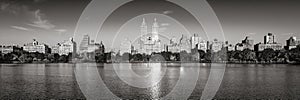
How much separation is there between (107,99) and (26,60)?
5641 inches

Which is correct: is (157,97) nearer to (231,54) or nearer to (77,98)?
(77,98)

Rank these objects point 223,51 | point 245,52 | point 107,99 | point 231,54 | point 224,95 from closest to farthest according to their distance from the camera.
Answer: point 107,99, point 224,95, point 245,52, point 231,54, point 223,51

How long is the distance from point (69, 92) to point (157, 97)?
29.4 ft

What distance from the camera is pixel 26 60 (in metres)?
154

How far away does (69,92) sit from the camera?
28.5 m

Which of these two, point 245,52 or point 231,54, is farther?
point 231,54

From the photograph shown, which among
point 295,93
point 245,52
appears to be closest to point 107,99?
point 295,93

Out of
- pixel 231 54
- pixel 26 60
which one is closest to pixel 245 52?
pixel 231 54

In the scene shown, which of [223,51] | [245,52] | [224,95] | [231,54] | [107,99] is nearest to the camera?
[107,99]

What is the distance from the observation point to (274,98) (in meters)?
25.3

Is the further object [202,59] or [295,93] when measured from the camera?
[202,59]

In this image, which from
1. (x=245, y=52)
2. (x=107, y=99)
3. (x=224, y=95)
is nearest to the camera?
(x=107, y=99)

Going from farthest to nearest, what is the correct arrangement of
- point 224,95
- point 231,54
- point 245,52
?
1. point 231,54
2. point 245,52
3. point 224,95

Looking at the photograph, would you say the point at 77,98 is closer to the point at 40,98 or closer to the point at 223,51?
the point at 40,98
